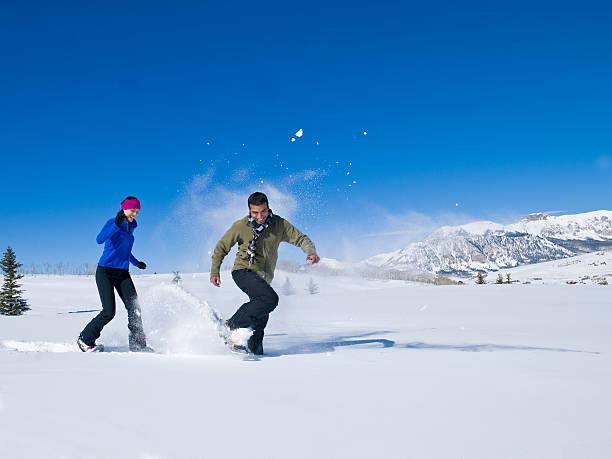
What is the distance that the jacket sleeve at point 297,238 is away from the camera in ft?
19.5

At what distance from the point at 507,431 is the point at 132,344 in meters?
4.97

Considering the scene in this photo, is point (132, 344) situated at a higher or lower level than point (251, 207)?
lower

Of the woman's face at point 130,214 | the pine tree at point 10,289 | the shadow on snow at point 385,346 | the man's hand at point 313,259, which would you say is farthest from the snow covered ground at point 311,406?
the pine tree at point 10,289

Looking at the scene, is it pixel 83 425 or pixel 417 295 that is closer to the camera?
pixel 83 425

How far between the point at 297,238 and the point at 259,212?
0.76 m

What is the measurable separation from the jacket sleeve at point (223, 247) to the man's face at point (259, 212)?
336 millimetres

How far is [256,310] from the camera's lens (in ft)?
17.5

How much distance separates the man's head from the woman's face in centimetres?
164

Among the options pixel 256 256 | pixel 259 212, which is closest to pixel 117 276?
pixel 256 256

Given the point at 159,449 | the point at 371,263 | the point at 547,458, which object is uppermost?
the point at 371,263

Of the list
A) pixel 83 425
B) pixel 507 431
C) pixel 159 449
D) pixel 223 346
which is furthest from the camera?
pixel 223 346

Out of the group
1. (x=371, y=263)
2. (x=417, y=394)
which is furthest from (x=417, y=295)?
(x=417, y=394)

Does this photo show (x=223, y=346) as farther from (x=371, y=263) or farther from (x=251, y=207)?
(x=371, y=263)

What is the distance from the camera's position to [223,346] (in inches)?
211
